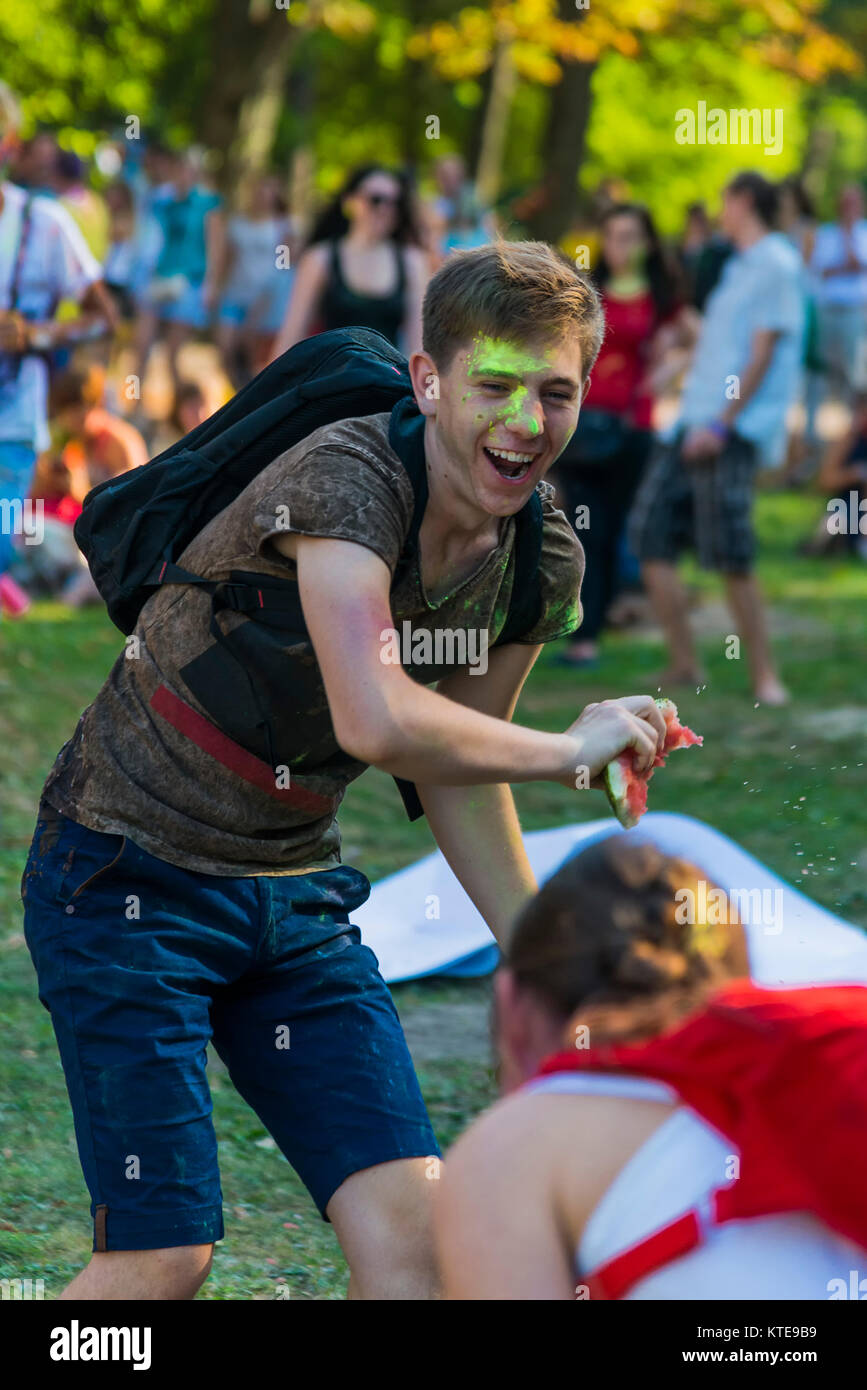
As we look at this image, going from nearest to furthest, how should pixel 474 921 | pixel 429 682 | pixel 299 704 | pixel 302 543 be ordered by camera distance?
pixel 302 543 → pixel 299 704 → pixel 429 682 → pixel 474 921

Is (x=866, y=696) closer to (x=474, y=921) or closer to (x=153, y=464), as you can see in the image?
(x=474, y=921)

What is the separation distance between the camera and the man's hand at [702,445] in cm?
808

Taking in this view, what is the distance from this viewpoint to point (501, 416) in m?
2.38

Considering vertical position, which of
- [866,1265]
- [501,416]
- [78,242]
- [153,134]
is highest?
[153,134]

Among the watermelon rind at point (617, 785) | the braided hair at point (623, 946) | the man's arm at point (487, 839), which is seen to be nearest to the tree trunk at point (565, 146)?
the man's arm at point (487, 839)

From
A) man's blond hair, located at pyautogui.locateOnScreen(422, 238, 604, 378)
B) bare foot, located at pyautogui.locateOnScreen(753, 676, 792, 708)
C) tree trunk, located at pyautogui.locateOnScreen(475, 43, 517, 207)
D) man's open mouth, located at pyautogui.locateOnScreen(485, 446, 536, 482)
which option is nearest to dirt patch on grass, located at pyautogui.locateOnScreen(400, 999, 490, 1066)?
man's open mouth, located at pyautogui.locateOnScreen(485, 446, 536, 482)

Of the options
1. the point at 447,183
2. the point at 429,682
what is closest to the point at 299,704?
the point at 429,682

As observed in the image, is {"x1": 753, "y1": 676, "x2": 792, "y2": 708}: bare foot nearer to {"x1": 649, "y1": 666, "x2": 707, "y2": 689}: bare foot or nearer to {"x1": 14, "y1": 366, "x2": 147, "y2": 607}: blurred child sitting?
{"x1": 649, "y1": 666, "x2": 707, "y2": 689}: bare foot

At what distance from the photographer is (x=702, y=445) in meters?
8.09

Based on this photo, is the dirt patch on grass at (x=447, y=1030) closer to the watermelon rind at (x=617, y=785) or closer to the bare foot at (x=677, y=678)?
the watermelon rind at (x=617, y=785)

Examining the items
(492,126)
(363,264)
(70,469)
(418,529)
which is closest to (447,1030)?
(418,529)

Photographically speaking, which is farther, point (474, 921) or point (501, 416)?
point (474, 921)

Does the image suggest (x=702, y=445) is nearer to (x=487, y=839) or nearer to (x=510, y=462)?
(x=487, y=839)

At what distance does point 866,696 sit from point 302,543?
6628 millimetres
